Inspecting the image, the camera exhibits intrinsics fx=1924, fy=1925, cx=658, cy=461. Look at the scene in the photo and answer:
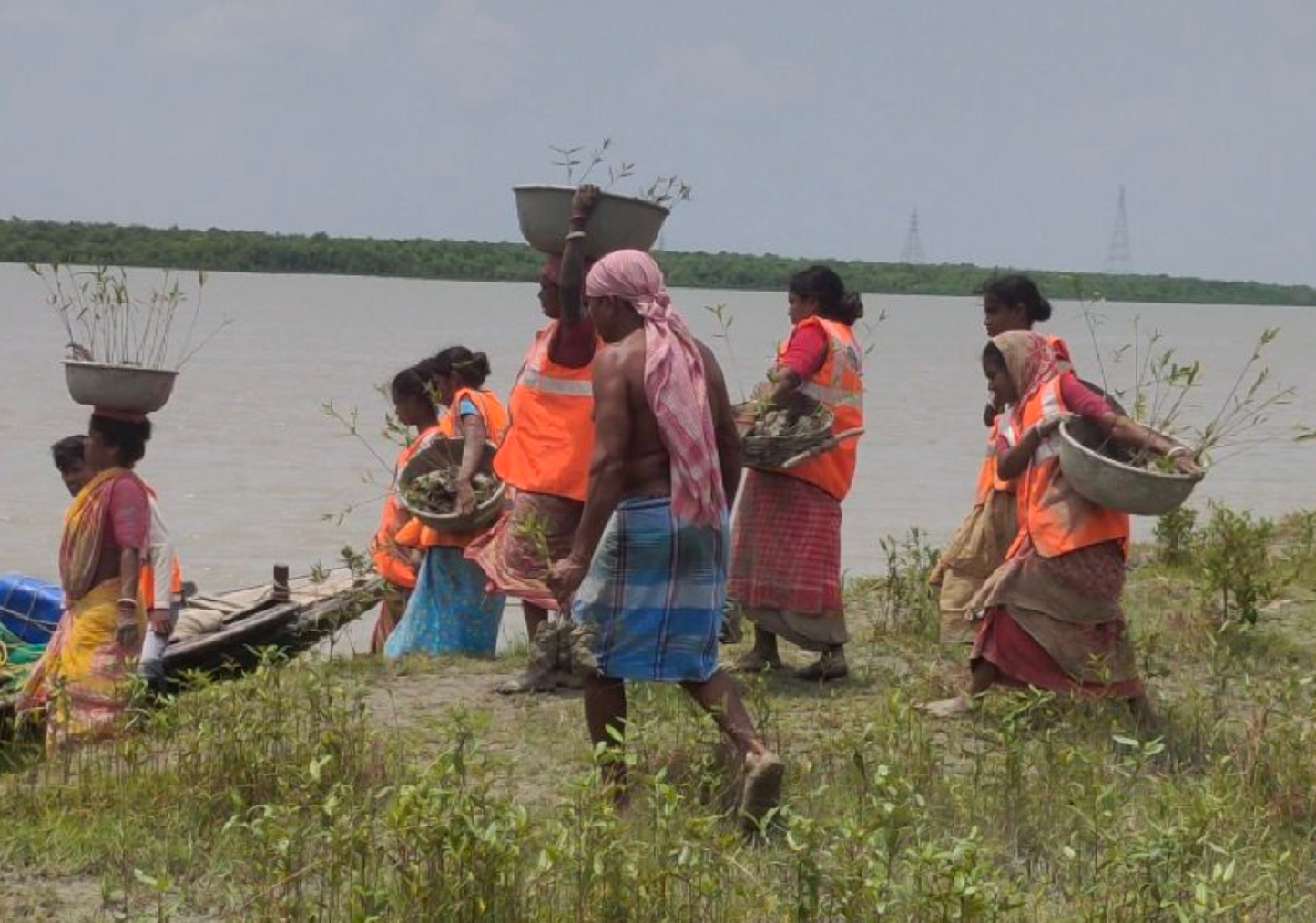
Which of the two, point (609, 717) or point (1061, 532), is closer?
point (609, 717)

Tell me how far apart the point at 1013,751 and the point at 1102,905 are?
0.91 meters

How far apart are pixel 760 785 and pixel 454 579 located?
3.34 meters

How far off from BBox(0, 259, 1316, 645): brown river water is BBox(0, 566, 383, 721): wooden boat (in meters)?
2.03

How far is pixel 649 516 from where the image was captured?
5062mm

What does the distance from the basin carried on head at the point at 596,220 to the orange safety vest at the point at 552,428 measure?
0.46 metres

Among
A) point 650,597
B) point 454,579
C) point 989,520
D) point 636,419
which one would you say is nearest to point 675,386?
point 636,419

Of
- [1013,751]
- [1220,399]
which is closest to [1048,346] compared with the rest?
[1013,751]

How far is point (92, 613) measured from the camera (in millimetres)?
6633

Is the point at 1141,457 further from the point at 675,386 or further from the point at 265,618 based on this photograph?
the point at 265,618

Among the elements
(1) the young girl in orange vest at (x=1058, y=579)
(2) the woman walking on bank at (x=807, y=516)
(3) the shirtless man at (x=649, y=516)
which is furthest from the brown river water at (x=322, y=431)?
(3) the shirtless man at (x=649, y=516)

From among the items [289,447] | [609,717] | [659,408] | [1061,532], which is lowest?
[289,447]

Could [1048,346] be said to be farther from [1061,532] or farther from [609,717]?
[609,717]

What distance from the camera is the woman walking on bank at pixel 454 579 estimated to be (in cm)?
791

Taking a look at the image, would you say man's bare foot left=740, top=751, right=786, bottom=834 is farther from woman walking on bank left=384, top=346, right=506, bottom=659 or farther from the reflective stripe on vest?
woman walking on bank left=384, top=346, right=506, bottom=659
